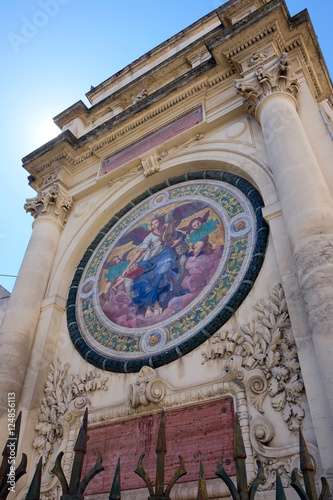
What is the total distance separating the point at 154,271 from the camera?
7027 mm

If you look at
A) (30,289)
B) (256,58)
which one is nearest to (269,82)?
(256,58)

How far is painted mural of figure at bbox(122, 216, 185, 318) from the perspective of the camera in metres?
6.56

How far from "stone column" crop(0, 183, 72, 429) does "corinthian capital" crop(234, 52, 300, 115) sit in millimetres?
4580

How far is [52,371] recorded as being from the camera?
6891mm

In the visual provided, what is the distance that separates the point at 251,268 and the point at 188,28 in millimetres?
9287

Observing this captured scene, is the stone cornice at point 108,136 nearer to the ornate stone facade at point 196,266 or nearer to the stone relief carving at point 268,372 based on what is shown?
the ornate stone facade at point 196,266

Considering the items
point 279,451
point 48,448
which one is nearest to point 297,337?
point 279,451

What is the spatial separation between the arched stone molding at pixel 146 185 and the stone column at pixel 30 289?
33 centimetres

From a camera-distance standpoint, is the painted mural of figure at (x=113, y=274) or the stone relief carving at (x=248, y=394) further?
the painted mural of figure at (x=113, y=274)

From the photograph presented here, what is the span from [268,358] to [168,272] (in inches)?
96.6

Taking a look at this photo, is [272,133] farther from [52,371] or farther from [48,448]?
[48,448]

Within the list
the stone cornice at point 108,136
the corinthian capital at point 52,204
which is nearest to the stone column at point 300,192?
the stone cornice at point 108,136

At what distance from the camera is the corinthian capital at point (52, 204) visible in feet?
30.8

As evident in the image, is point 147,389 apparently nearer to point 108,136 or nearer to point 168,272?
point 168,272
